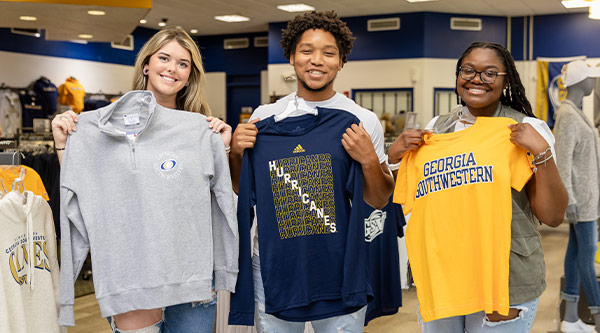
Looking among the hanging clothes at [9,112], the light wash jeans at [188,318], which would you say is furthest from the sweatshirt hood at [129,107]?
the hanging clothes at [9,112]

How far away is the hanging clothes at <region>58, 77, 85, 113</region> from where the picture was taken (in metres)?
10.5

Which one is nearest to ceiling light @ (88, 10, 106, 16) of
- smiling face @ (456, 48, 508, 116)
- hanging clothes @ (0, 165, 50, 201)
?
hanging clothes @ (0, 165, 50, 201)

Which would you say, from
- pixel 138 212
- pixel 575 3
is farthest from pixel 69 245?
pixel 575 3

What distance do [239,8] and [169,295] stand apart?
9.60 meters

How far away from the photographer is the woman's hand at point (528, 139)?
1686 mm

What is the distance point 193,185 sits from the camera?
5.97 ft

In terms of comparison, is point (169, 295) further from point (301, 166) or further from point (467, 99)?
point (467, 99)

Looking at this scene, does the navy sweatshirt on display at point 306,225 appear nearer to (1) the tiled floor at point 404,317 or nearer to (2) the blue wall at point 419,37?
(1) the tiled floor at point 404,317

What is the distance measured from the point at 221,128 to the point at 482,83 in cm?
89

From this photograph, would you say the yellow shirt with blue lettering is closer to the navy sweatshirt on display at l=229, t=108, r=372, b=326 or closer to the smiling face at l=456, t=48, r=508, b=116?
the smiling face at l=456, t=48, r=508, b=116

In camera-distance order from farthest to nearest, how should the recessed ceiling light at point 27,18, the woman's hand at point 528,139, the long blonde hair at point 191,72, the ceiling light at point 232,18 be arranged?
the ceiling light at point 232,18, the recessed ceiling light at point 27,18, the long blonde hair at point 191,72, the woman's hand at point 528,139

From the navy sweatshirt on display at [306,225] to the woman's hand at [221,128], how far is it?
104mm

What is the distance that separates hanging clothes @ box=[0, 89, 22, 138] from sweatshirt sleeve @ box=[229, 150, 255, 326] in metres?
9.18

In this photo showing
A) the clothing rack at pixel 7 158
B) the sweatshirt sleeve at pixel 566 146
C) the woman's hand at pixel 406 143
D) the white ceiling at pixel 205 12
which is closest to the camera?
the woman's hand at pixel 406 143
